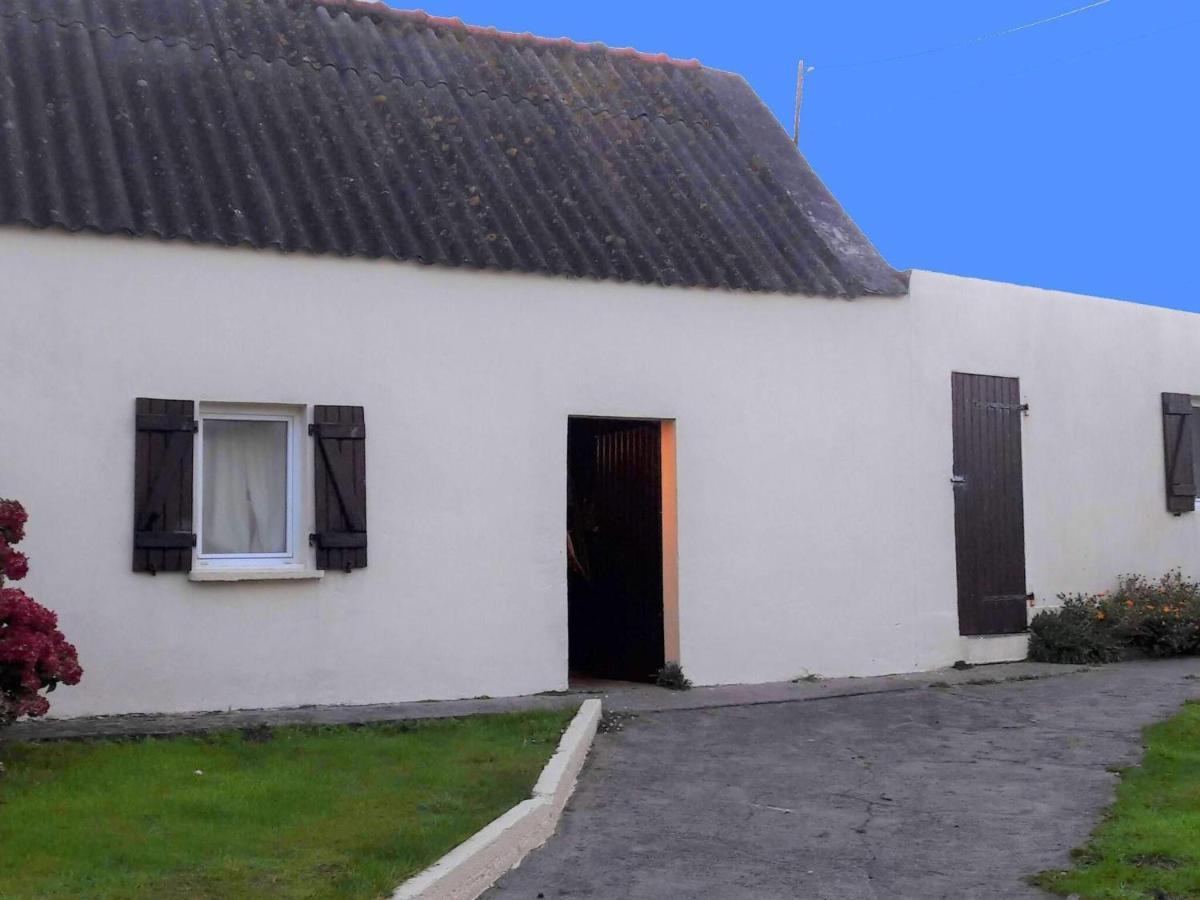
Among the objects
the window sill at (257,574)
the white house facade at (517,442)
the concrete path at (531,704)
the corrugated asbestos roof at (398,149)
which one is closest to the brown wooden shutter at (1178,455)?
the white house facade at (517,442)

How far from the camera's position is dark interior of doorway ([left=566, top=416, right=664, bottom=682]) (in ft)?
38.2

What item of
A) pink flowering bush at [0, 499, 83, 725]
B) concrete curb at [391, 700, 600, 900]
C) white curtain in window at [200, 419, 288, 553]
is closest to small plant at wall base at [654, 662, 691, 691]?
concrete curb at [391, 700, 600, 900]

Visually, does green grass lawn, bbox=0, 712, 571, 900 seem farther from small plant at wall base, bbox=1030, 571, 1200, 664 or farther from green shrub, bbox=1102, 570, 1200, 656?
green shrub, bbox=1102, 570, 1200, 656

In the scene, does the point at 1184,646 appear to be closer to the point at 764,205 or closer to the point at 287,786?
the point at 764,205

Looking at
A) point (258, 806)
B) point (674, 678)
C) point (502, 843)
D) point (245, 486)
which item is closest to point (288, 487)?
A: point (245, 486)

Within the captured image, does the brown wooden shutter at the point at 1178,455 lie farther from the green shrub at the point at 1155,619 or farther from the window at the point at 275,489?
the window at the point at 275,489

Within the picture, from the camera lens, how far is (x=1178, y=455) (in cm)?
1461

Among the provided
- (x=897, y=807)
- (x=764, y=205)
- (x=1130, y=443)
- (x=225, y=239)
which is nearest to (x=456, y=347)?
(x=225, y=239)

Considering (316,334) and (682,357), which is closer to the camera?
(316,334)

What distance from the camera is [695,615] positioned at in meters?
11.3

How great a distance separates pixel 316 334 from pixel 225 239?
899 mm

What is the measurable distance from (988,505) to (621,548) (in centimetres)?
349

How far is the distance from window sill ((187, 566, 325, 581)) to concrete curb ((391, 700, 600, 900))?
2.46 metres

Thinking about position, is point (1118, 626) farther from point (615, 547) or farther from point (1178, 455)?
point (615, 547)
